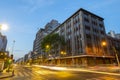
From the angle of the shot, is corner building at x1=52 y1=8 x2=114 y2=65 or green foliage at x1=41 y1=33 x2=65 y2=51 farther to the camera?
green foliage at x1=41 y1=33 x2=65 y2=51

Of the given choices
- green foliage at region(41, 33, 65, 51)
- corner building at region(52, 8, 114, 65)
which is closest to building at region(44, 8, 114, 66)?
corner building at region(52, 8, 114, 65)

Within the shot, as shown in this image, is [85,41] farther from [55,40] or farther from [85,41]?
[55,40]

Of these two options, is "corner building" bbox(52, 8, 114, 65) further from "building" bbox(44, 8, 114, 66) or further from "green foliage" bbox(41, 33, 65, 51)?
"green foliage" bbox(41, 33, 65, 51)

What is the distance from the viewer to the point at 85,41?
43094mm

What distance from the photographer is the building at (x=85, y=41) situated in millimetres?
42031

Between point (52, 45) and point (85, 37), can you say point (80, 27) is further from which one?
point (52, 45)

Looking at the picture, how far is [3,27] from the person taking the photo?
50.8 feet

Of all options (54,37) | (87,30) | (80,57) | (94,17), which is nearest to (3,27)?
(80,57)

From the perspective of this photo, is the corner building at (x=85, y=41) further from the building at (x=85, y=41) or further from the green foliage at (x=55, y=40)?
the green foliage at (x=55, y=40)

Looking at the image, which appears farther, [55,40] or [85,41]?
[55,40]

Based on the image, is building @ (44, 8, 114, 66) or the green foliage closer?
building @ (44, 8, 114, 66)

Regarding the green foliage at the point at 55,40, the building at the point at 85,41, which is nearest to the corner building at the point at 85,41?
the building at the point at 85,41

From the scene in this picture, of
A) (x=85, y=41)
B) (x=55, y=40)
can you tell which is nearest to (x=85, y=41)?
(x=85, y=41)

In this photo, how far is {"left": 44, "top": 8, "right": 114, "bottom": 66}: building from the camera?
42.0 metres
